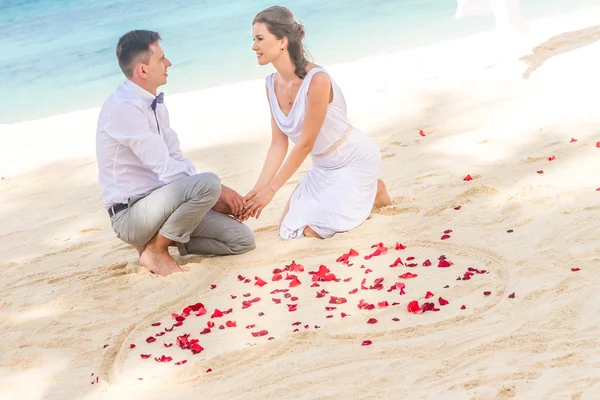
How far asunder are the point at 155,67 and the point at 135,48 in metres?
0.16

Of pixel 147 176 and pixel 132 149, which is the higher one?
pixel 132 149

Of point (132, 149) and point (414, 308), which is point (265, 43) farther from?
point (414, 308)

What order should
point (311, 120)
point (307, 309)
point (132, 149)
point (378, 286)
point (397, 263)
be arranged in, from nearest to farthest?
point (307, 309) → point (378, 286) → point (397, 263) → point (132, 149) → point (311, 120)

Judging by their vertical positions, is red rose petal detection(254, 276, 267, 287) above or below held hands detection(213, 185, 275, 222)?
below

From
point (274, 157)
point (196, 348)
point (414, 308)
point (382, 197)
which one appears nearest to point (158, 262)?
point (274, 157)

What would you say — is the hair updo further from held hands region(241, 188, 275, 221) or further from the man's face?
held hands region(241, 188, 275, 221)

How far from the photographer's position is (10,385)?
12.4ft

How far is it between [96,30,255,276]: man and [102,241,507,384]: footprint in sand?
41 centimetres

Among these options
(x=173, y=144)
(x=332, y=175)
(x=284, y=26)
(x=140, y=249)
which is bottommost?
(x=140, y=249)

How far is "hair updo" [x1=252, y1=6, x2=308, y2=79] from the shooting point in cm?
518

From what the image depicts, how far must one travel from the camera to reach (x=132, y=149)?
4910mm

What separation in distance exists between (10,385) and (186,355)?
82 cm

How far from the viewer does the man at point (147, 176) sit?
193 inches

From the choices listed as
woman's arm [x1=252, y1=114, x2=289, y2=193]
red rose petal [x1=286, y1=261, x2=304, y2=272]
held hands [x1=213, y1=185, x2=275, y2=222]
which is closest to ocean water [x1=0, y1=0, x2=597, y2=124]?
woman's arm [x1=252, y1=114, x2=289, y2=193]
